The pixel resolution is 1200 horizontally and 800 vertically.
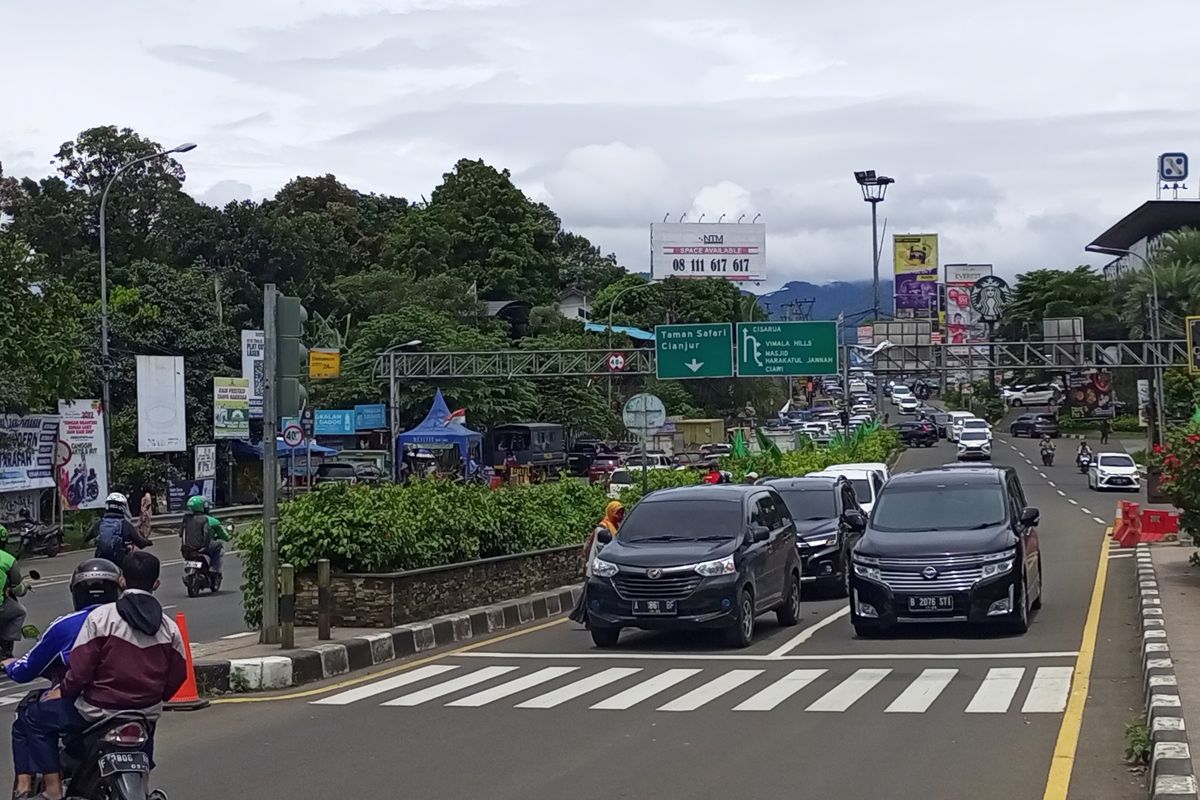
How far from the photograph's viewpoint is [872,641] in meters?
16.2

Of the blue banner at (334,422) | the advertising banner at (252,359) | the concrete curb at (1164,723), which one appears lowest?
the concrete curb at (1164,723)

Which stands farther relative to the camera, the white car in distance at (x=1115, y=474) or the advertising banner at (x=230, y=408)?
the white car in distance at (x=1115, y=474)

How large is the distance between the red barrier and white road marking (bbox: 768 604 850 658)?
464 inches

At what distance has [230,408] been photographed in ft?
165

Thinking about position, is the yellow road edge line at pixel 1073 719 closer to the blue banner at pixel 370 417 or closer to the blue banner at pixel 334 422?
the blue banner at pixel 370 417

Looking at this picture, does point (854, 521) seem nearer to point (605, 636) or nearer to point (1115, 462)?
point (605, 636)

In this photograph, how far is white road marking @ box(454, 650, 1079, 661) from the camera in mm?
14539

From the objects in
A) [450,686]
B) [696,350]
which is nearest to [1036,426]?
[696,350]

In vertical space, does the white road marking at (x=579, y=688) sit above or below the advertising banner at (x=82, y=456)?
below

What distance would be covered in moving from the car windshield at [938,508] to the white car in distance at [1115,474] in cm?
4013

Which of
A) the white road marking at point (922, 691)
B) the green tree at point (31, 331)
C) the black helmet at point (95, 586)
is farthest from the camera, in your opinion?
the green tree at point (31, 331)

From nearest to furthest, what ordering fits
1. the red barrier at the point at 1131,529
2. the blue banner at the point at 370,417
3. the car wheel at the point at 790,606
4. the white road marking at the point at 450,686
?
the white road marking at the point at 450,686 < the car wheel at the point at 790,606 < the red barrier at the point at 1131,529 < the blue banner at the point at 370,417

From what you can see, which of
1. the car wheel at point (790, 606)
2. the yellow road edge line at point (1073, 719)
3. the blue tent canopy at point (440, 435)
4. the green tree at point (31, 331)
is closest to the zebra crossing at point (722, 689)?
the yellow road edge line at point (1073, 719)

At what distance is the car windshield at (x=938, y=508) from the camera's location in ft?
56.4
